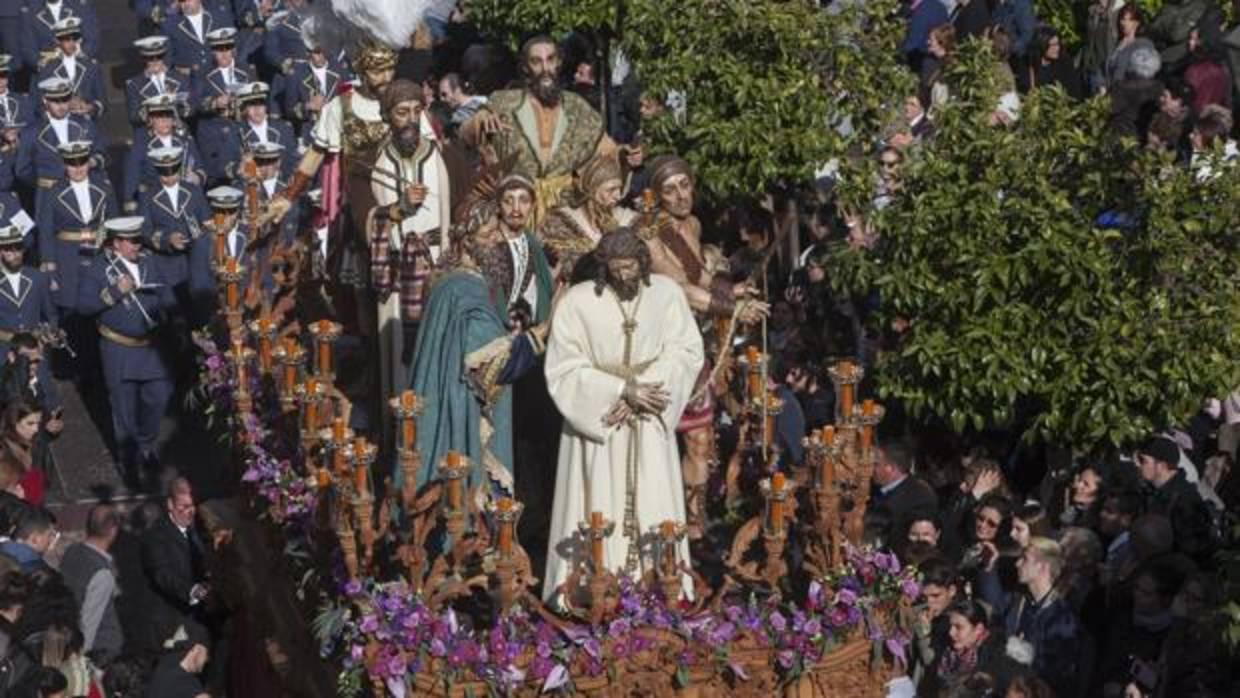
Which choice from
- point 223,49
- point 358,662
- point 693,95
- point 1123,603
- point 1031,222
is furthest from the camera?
point 223,49

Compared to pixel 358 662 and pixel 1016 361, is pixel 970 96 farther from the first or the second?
pixel 358 662

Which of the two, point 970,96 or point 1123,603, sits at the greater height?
point 970,96

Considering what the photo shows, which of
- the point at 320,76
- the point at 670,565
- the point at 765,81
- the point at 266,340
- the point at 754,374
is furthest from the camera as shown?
the point at 320,76

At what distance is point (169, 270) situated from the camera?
3064cm

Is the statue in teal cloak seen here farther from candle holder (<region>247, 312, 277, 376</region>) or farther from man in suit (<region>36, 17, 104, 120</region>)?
man in suit (<region>36, 17, 104, 120</region>)

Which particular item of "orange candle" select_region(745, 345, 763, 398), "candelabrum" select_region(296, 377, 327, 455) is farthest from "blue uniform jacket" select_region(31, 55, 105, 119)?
"orange candle" select_region(745, 345, 763, 398)

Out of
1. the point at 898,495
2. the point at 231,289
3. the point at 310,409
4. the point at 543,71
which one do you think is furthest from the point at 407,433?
the point at 543,71

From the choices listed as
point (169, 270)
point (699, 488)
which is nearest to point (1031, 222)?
point (699, 488)

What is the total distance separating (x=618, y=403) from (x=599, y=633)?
71.1 inches

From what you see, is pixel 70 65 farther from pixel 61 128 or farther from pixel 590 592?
pixel 590 592

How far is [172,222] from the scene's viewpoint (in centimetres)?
3123

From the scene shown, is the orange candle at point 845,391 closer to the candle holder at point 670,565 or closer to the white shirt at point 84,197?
the candle holder at point 670,565

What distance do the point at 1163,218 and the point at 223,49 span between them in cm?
1243

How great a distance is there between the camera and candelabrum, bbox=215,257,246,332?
26.1m
